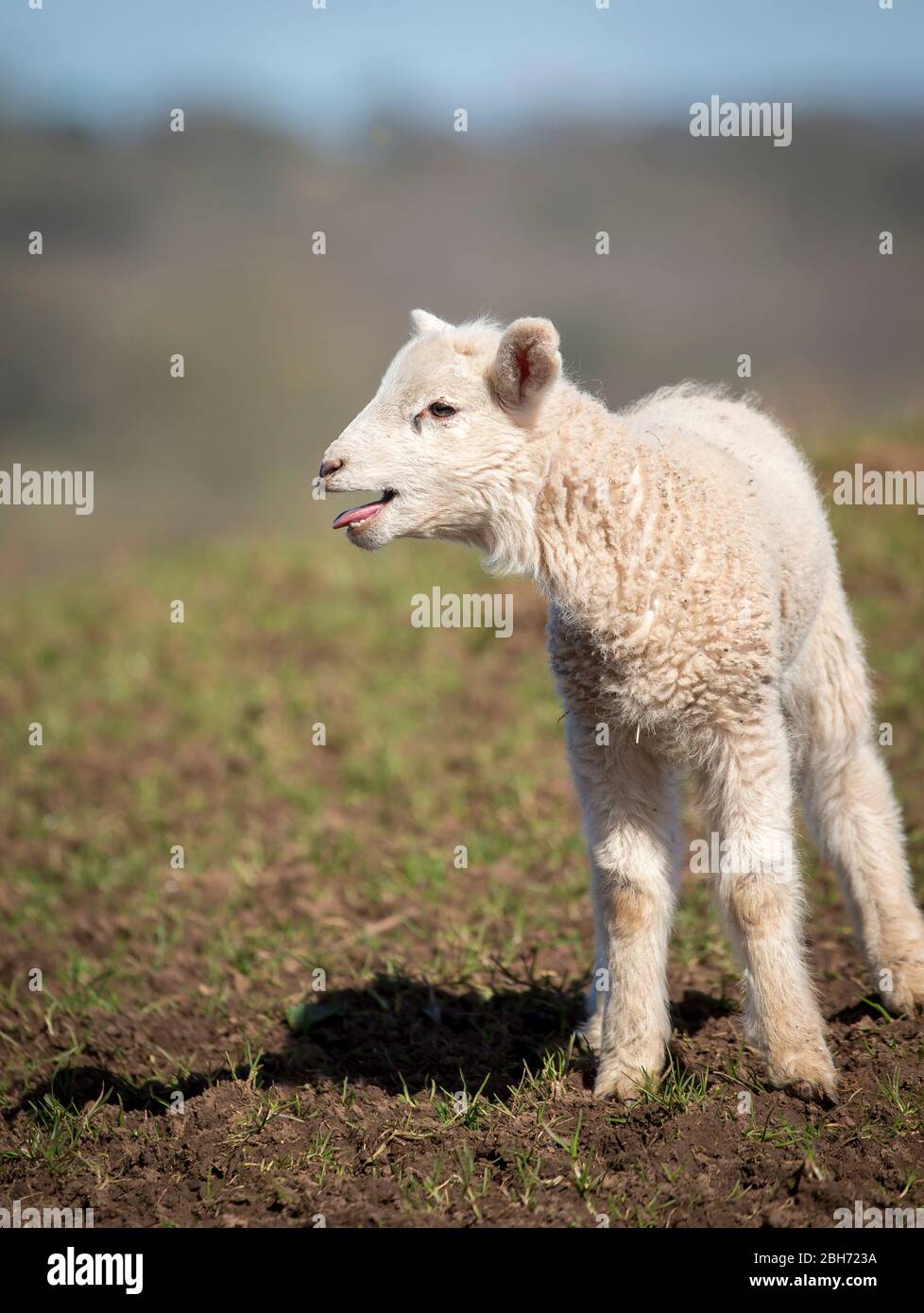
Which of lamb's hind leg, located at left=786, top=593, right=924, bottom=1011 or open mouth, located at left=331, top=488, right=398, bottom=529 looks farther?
lamb's hind leg, located at left=786, top=593, right=924, bottom=1011

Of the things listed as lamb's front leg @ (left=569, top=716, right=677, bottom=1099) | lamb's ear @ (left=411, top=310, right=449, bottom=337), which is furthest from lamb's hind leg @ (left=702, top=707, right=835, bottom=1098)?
lamb's ear @ (left=411, top=310, right=449, bottom=337)

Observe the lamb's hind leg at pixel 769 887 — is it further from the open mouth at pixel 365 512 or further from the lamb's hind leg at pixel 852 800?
the open mouth at pixel 365 512


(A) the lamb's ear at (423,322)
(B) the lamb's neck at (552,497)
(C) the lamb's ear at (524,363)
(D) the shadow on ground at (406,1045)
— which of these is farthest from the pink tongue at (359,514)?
(D) the shadow on ground at (406,1045)

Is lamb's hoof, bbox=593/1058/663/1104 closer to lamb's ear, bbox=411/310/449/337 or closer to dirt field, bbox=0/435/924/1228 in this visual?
dirt field, bbox=0/435/924/1228

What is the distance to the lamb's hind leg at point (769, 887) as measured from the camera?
4445mm

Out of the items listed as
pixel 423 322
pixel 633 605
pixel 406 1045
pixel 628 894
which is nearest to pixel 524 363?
pixel 423 322

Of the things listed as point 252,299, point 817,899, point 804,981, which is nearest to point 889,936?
A: point 804,981

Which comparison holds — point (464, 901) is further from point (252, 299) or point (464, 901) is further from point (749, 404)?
point (252, 299)

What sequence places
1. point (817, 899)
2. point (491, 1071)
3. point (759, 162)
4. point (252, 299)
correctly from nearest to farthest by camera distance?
1. point (491, 1071)
2. point (817, 899)
3. point (252, 299)
4. point (759, 162)

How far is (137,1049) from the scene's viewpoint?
5707 millimetres

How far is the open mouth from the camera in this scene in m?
4.41

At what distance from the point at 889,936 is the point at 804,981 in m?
0.88

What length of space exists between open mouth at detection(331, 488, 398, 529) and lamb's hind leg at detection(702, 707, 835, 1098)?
1.38m

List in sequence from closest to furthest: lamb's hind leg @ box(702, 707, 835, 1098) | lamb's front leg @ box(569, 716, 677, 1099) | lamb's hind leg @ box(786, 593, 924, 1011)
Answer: lamb's hind leg @ box(702, 707, 835, 1098) < lamb's front leg @ box(569, 716, 677, 1099) < lamb's hind leg @ box(786, 593, 924, 1011)
